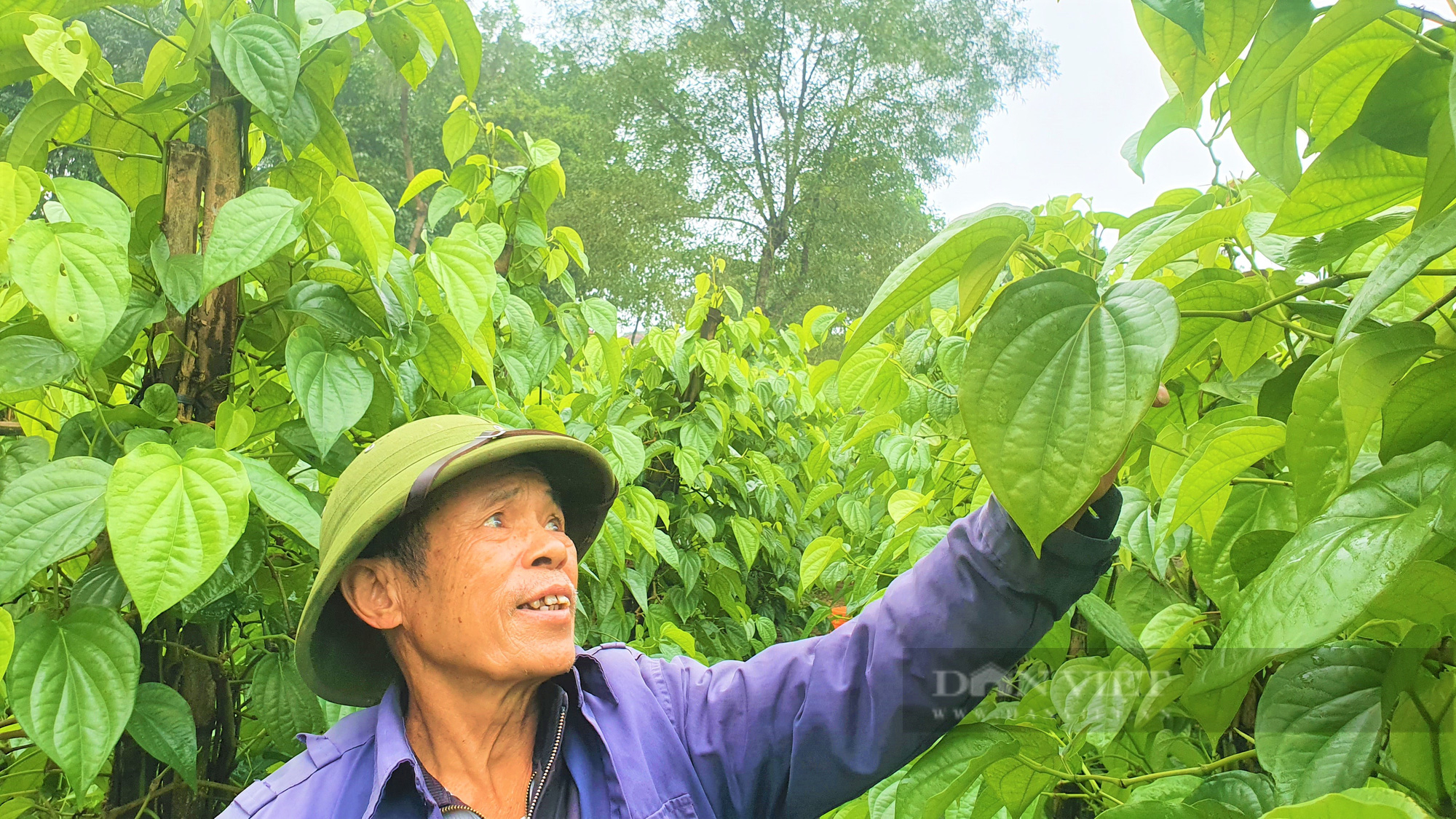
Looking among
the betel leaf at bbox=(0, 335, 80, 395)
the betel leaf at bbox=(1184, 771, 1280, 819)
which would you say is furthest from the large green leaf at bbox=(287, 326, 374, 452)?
the betel leaf at bbox=(1184, 771, 1280, 819)

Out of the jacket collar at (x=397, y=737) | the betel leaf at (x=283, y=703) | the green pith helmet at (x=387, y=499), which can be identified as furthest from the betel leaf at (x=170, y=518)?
the betel leaf at (x=283, y=703)

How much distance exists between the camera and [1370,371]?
54 centimetres

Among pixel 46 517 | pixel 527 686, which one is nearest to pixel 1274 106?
pixel 527 686

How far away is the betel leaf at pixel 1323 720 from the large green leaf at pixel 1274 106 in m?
0.30

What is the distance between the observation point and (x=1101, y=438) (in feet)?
1.71

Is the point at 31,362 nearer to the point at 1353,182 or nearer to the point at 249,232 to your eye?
the point at 249,232

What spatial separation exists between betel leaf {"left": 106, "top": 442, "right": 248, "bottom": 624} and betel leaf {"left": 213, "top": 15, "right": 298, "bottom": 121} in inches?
16.7

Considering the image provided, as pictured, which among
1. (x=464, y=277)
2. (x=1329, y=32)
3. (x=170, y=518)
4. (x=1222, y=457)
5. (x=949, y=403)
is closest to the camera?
(x=1329, y=32)

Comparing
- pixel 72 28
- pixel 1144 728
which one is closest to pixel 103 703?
pixel 72 28

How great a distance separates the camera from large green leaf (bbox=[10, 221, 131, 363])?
985mm

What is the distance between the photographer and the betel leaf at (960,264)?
1.96 feet

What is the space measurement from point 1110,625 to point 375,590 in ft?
A: 2.63

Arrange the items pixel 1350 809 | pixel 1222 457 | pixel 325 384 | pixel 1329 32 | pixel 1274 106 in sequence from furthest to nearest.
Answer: pixel 325 384 → pixel 1222 457 → pixel 1274 106 → pixel 1329 32 → pixel 1350 809

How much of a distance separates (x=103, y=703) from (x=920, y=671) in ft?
2.79
